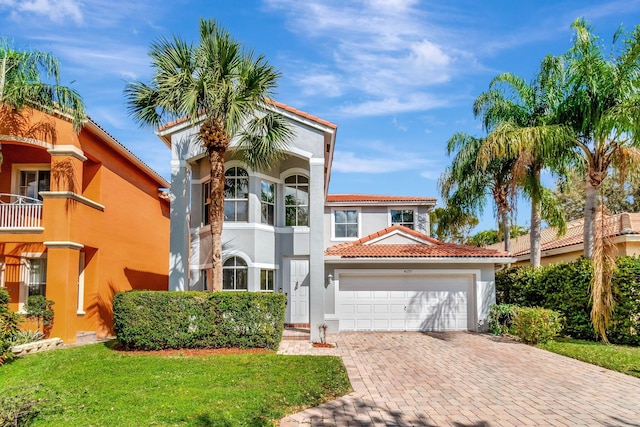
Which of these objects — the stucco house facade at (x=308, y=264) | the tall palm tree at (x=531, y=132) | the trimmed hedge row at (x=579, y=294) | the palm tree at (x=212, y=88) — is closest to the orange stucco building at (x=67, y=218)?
the stucco house facade at (x=308, y=264)

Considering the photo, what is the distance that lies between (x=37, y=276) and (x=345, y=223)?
1392cm

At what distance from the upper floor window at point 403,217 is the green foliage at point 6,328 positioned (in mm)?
17389

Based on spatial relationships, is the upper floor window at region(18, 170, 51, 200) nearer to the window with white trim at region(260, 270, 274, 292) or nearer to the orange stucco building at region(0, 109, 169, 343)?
the orange stucco building at region(0, 109, 169, 343)

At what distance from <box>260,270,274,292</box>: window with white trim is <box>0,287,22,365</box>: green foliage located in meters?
7.60

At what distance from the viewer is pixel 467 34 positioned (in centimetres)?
1417

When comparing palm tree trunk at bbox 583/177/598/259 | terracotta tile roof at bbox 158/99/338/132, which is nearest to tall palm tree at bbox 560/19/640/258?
palm tree trunk at bbox 583/177/598/259

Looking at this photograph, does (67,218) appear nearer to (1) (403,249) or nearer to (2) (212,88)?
(2) (212,88)

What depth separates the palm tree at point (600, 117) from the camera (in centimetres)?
1462

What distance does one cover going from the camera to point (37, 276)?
16.8 m

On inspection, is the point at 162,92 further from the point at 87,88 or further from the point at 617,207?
the point at 617,207

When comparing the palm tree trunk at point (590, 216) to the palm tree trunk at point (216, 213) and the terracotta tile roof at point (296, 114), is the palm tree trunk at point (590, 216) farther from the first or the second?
the palm tree trunk at point (216, 213)

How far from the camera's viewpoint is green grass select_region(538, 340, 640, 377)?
1126cm

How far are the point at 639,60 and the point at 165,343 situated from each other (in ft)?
54.7

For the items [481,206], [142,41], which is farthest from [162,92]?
[481,206]
